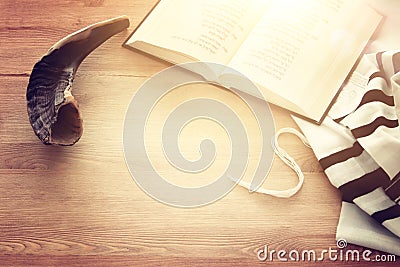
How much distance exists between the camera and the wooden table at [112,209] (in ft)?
2.58

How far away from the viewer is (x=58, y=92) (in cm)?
85

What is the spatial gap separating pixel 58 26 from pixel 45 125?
0.22 meters

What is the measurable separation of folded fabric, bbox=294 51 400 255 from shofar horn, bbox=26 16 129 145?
0.32 m

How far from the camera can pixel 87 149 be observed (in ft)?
2.84

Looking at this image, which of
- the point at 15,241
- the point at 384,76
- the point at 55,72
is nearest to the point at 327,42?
the point at 384,76

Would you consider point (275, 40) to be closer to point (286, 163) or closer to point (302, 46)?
point (302, 46)

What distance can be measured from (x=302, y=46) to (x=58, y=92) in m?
0.35

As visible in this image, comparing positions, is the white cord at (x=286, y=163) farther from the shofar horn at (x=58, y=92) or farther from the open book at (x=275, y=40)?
the shofar horn at (x=58, y=92)

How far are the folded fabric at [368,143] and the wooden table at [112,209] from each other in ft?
0.09

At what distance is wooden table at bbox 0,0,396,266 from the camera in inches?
30.9

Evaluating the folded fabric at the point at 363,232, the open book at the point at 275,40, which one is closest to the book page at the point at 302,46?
the open book at the point at 275,40

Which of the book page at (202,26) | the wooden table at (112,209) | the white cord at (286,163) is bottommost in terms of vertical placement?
the wooden table at (112,209)

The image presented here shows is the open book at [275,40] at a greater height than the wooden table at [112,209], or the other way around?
the open book at [275,40]

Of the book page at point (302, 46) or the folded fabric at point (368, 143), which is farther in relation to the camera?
the book page at point (302, 46)
